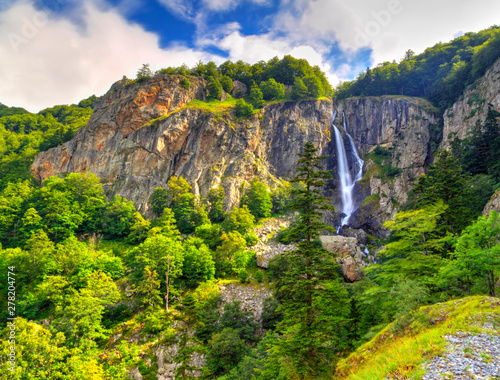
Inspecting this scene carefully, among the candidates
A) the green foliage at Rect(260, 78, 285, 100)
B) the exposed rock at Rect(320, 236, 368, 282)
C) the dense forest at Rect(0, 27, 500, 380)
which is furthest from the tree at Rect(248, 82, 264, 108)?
the exposed rock at Rect(320, 236, 368, 282)

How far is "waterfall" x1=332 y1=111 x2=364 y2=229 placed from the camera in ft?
185

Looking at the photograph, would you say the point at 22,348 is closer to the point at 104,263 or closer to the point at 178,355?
the point at 178,355

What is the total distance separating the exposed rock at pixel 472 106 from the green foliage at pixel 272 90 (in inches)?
1636

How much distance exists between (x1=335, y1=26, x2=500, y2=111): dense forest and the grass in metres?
65.7

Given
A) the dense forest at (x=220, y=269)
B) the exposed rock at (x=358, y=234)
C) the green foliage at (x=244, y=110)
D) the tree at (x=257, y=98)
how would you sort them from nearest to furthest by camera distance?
the dense forest at (x=220, y=269) → the exposed rock at (x=358, y=234) → the green foliage at (x=244, y=110) → the tree at (x=257, y=98)

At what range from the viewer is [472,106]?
49.0 meters

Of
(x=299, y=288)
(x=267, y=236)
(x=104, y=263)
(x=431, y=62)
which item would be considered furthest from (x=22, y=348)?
(x=431, y=62)

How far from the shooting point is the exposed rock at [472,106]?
44969 millimetres

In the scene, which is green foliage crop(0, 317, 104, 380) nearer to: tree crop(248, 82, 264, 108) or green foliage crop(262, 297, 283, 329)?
green foliage crop(262, 297, 283, 329)

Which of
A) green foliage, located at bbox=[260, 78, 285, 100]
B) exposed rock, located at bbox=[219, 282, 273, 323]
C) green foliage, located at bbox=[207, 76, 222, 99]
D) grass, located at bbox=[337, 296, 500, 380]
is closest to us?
grass, located at bbox=[337, 296, 500, 380]

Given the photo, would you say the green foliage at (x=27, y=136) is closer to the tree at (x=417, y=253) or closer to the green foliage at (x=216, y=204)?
the green foliage at (x=216, y=204)

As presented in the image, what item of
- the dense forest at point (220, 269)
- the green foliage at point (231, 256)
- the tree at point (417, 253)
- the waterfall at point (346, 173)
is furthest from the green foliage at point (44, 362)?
the waterfall at point (346, 173)

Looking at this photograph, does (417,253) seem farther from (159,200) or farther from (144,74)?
(144,74)

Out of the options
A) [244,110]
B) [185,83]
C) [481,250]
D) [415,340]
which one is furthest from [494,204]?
[185,83]
